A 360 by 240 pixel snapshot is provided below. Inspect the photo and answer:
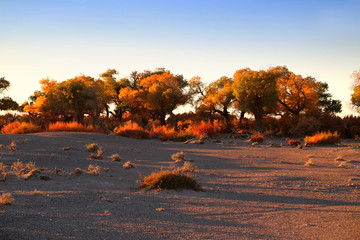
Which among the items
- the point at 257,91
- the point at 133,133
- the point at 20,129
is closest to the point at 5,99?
the point at 20,129

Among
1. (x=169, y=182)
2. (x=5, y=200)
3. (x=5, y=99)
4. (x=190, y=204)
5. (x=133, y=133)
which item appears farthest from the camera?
(x=5, y=99)

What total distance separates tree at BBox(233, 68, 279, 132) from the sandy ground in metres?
16.0

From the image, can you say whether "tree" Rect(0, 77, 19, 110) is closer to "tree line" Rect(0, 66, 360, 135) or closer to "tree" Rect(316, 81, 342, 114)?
"tree line" Rect(0, 66, 360, 135)

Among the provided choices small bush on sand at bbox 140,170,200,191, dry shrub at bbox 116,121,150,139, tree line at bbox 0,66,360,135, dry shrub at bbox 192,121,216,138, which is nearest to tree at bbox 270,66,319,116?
tree line at bbox 0,66,360,135

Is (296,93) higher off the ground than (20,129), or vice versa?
(296,93)

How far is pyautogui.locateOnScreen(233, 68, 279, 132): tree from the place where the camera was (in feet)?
90.2

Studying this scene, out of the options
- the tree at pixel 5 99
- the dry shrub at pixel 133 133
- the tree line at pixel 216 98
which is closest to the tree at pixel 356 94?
the tree line at pixel 216 98

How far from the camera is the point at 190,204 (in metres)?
6.61

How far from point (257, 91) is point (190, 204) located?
2215 centimetres

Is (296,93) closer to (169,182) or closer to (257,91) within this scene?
(257,91)

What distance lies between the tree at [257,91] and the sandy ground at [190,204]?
16040mm

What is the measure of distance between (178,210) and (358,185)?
5.73 metres

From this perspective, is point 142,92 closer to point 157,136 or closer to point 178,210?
point 157,136

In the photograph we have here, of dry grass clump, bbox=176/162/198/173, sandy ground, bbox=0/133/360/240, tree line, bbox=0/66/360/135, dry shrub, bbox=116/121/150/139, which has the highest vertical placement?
tree line, bbox=0/66/360/135
